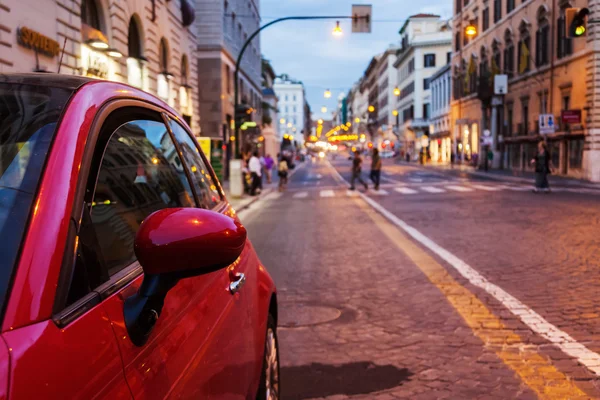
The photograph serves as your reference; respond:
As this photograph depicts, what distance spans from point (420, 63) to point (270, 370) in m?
84.7

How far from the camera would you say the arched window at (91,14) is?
1651 cm

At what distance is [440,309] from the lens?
6.01m

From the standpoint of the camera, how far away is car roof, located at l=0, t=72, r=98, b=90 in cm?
183

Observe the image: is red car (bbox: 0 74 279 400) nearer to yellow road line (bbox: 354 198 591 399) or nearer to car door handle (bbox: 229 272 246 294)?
car door handle (bbox: 229 272 246 294)

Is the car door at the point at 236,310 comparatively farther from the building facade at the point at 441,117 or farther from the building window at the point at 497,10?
the building facade at the point at 441,117

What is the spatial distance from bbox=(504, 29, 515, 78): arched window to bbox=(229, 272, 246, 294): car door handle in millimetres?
45252

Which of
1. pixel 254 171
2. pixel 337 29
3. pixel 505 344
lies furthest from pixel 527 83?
pixel 505 344

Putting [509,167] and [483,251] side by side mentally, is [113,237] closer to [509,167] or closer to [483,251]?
[483,251]

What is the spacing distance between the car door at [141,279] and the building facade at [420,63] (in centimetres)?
7789

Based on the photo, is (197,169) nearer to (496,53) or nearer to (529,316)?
→ (529,316)

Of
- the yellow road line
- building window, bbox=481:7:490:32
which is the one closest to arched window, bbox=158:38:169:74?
the yellow road line

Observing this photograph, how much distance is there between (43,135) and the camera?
1.61m

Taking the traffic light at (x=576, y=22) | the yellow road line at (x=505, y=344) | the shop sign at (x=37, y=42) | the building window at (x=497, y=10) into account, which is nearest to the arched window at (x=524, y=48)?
the building window at (x=497, y=10)

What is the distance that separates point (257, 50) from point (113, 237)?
5351 centimetres
